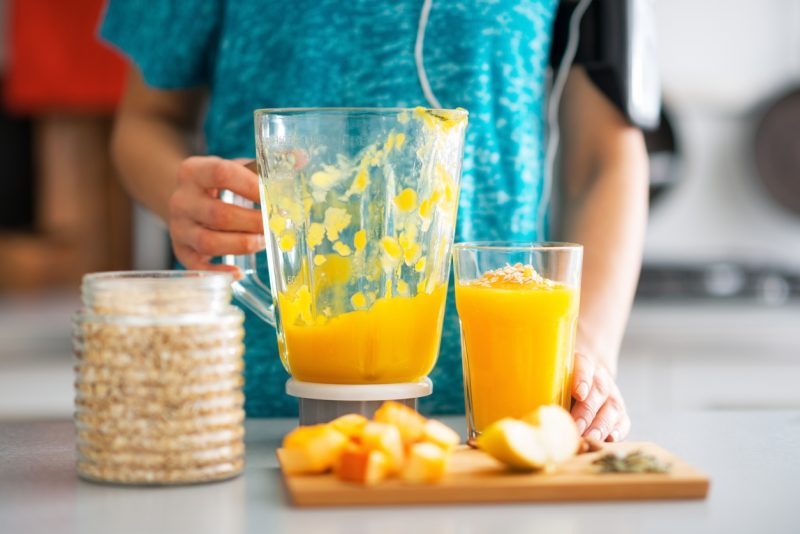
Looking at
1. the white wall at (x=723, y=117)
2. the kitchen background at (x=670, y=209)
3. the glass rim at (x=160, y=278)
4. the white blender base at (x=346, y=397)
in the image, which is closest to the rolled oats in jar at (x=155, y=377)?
the glass rim at (x=160, y=278)

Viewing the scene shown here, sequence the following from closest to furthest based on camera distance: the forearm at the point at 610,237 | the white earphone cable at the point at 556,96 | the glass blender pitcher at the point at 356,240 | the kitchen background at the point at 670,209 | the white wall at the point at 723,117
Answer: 1. the glass blender pitcher at the point at 356,240
2. the forearm at the point at 610,237
3. the white earphone cable at the point at 556,96
4. the kitchen background at the point at 670,209
5. the white wall at the point at 723,117

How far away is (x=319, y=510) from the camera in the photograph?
60cm

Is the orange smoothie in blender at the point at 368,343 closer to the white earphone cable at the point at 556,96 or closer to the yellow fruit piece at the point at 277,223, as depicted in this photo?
the yellow fruit piece at the point at 277,223

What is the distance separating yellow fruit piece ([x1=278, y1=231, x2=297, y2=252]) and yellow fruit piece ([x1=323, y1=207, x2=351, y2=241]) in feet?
0.09

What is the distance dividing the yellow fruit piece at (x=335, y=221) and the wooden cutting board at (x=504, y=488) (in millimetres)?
179

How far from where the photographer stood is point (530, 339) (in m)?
0.77

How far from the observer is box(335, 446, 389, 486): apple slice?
0.61 m

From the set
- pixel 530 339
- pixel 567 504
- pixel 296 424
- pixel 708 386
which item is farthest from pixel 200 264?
pixel 708 386

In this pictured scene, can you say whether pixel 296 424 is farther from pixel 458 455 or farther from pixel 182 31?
pixel 182 31

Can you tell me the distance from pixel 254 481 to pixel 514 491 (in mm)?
167

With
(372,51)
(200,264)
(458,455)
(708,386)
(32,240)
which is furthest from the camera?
(32,240)

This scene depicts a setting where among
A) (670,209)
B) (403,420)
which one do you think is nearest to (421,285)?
(403,420)

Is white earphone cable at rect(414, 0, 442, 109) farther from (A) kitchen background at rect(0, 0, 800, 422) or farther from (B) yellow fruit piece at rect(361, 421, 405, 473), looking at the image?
(A) kitchen background at rect(0, 0, 800, 422)

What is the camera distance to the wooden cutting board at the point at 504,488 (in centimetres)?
61
